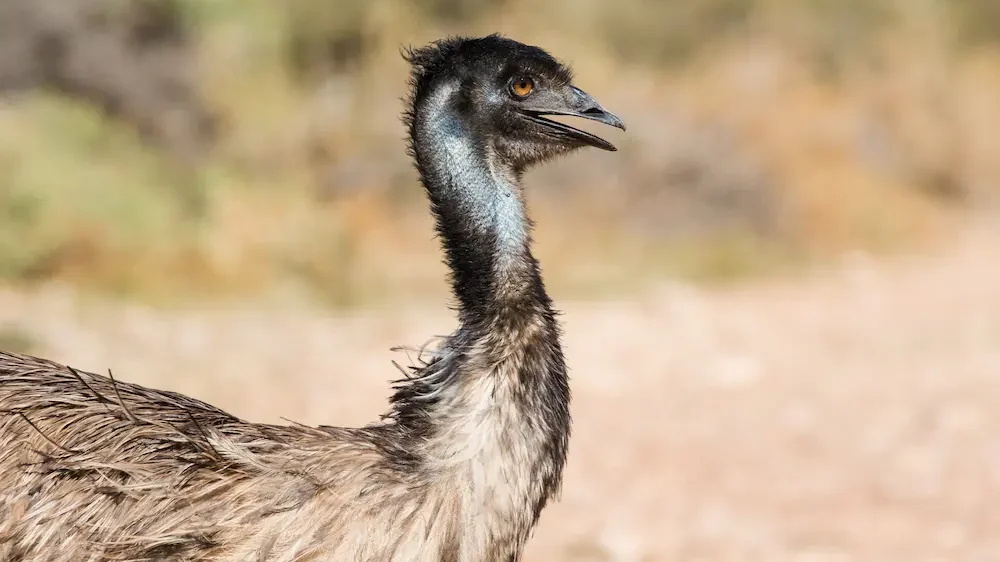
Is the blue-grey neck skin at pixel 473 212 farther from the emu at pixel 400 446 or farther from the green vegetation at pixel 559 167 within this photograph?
the green vegetation at pixel 559 167

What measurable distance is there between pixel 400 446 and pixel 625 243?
9.12m

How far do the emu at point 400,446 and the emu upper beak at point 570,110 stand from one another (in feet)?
0.14

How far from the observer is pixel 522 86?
341cm

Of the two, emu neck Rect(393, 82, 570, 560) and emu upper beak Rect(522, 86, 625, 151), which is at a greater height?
emu upper beak Rect(522, 86, 625, 151)

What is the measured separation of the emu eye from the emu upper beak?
1.2 inches

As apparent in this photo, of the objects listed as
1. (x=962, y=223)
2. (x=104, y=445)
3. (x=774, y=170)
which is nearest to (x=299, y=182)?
(x=774, y=170)

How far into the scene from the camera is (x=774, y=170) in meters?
13.7

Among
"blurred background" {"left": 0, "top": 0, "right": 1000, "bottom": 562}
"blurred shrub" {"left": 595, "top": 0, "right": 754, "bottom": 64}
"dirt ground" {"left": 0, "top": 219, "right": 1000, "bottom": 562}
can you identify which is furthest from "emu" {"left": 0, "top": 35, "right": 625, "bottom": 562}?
"blurred shrub" {"left": 595, "top": 0, "right": 754, "bottom": 64}

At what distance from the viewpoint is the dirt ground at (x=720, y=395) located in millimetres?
5852

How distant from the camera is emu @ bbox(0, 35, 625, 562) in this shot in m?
2.97

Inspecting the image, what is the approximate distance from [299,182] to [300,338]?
3037mm

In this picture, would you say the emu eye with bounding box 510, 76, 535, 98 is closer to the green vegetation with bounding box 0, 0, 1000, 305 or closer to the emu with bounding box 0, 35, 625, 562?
the emu with bounding box 0, 35, 625, 562

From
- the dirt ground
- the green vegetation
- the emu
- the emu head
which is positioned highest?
the green vegetation

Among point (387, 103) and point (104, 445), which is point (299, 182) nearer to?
point (387, 103)
